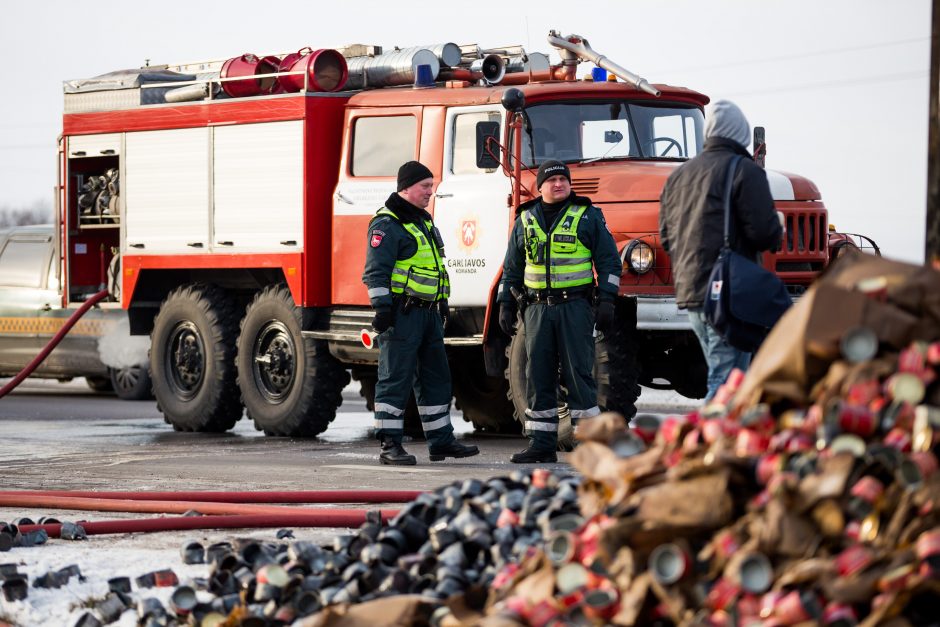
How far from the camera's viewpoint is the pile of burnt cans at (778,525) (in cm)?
435

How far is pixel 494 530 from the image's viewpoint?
5887 mm

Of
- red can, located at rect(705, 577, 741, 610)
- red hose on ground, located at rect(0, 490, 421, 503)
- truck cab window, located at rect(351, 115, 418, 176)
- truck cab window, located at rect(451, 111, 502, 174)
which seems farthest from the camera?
truck cab window, located at rect(351, 115, 418, 176)

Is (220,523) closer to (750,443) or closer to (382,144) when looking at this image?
(750,443)

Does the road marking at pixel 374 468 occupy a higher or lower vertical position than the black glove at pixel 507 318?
lower

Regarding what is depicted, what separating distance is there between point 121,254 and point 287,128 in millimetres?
2535

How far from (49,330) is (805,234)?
A: 408 inches

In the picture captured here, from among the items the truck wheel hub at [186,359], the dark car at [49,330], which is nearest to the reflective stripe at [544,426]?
the truck wheel hub at [186,359]

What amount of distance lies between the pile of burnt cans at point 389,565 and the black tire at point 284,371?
7.53m

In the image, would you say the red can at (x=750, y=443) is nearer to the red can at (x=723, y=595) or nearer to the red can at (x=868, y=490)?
the red can at (x=868, y=490)

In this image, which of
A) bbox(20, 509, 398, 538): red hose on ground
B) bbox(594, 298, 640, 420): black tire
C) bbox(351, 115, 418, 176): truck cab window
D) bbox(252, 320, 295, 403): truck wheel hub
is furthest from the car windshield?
bbox(20, 509, 398, 538): red hose on ground

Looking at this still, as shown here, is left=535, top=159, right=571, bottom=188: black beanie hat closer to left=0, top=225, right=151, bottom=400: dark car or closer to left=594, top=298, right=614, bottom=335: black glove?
left=594, top=298, right=614, bottom=335: black glove

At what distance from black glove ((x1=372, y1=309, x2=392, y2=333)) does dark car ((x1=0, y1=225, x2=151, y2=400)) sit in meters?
8.09

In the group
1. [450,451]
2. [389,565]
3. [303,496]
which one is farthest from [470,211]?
[389,565]

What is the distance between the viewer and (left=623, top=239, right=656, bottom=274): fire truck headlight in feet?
38.5
